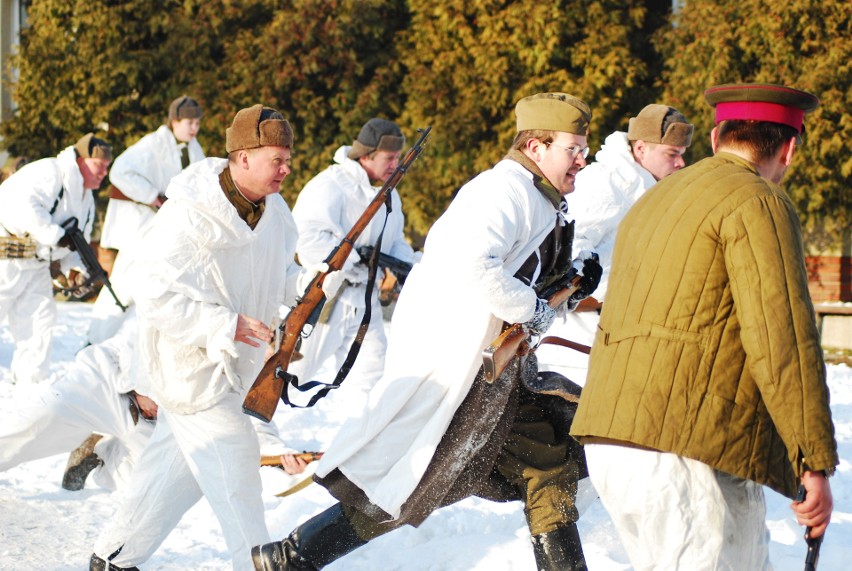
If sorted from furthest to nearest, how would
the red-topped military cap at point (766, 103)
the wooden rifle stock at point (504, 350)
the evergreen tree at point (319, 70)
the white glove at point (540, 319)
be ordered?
1. the evergreen tree at point (319, 70)
2. the white glove at point (540, 319)
3. the wooden rifle stock at point (504, 350)
4. the red-topped military cap at point (766, 103)

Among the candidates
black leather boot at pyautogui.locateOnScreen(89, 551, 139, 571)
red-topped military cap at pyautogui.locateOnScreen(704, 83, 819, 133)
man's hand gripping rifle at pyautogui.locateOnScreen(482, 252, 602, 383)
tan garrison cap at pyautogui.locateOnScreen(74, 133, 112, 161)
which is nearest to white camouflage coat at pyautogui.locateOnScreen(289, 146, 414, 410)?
tan garrison cap at pyautogui.locateOnScreen(74, 133, 112, 161)

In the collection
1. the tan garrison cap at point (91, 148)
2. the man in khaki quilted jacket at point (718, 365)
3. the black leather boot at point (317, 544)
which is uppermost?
the tan garrison cap at point (91, 148)

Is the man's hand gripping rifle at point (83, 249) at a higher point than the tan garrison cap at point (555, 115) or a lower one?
lower

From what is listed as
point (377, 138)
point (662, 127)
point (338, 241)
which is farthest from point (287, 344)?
point (377, 138)

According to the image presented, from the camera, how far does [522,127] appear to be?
14.2 feet

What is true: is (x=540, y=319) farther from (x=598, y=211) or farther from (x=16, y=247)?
(x=16, y=247)

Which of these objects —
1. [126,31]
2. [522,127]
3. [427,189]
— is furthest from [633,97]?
[522,127]

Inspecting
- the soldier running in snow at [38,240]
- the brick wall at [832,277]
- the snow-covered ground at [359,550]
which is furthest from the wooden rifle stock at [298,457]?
the brick wall at [832,277]

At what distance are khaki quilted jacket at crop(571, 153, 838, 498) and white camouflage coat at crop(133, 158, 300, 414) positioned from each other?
1.73 metres

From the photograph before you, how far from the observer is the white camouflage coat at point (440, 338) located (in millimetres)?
4051

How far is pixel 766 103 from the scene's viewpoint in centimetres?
297

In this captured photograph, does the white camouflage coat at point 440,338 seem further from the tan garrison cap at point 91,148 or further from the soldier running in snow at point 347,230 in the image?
the tan garrison cap at point 91,148

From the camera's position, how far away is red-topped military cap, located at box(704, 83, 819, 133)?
116 inches

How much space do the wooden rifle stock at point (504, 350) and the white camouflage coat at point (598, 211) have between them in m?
1.61
